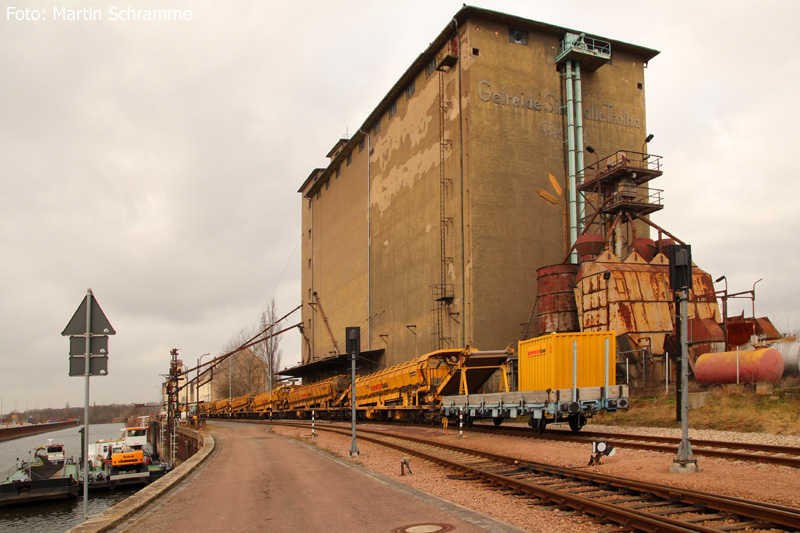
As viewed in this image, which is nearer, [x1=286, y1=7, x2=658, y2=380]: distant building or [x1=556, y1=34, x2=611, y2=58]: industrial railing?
[x1=286, y1=7, x2=658, y2=380]: distant building

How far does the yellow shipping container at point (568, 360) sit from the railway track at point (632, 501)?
5753mm

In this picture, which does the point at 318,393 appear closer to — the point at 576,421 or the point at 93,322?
the point at 576,421

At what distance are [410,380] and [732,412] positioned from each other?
1330cm

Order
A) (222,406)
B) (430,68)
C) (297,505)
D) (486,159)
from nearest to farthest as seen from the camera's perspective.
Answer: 1. (297,505)
2. (486,159)
3. (430,68)
4. (222,406)

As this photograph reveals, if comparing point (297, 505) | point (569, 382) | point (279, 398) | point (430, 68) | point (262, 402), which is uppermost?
point (430, 68)

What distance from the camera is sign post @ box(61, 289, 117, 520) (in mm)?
8875

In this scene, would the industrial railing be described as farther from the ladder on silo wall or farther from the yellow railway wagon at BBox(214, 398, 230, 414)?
the yellow railway wagon at BBox(214, 398, 230, 414)

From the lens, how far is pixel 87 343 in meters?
8.91

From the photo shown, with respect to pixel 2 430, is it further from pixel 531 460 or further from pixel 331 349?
pixel 531 460

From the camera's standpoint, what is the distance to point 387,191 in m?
46.9

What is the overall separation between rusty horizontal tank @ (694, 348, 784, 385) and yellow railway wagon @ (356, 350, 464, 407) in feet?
29.2

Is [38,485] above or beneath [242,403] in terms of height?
beneath

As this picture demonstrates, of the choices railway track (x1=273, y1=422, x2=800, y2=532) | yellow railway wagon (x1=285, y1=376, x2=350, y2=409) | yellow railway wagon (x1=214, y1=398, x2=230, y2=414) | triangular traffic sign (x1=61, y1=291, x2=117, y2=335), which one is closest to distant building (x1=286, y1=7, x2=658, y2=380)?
yellow railway wagon (x1=285, y1=376, x2=350, y2=409)

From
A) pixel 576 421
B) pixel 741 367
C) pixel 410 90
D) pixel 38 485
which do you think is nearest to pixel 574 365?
pixel 576 421
